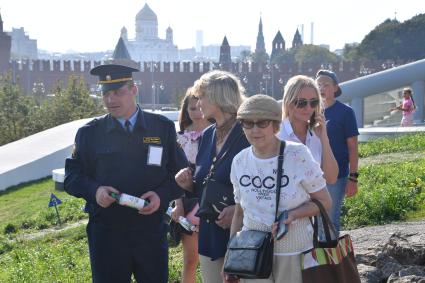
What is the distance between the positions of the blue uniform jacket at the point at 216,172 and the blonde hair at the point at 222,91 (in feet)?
0.30

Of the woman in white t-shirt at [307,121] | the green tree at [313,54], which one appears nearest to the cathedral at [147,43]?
the green tree at [313,54]

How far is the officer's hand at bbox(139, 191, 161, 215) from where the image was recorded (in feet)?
10.7

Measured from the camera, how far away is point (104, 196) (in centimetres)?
320

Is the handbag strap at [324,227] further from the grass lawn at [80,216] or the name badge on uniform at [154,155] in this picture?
the grass lawn at [80,216]

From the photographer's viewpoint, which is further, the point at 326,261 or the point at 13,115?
the point at 13,115

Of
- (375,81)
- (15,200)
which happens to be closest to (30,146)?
(15,200)

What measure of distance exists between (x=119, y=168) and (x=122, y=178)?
4cm

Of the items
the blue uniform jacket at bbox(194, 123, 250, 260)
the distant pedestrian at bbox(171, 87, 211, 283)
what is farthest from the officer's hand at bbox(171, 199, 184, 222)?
the blue uniform jacket at bbox(194, 123, 250, 260)

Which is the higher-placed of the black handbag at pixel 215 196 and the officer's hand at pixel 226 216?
the black handbag at pixel 215 196

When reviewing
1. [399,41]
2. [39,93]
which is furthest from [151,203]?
[399,41]

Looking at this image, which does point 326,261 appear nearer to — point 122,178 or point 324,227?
point 324,227

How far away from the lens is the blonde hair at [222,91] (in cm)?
326

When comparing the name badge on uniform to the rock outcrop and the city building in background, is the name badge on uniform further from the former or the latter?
the city building in background

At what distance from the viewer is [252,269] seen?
2.74m
